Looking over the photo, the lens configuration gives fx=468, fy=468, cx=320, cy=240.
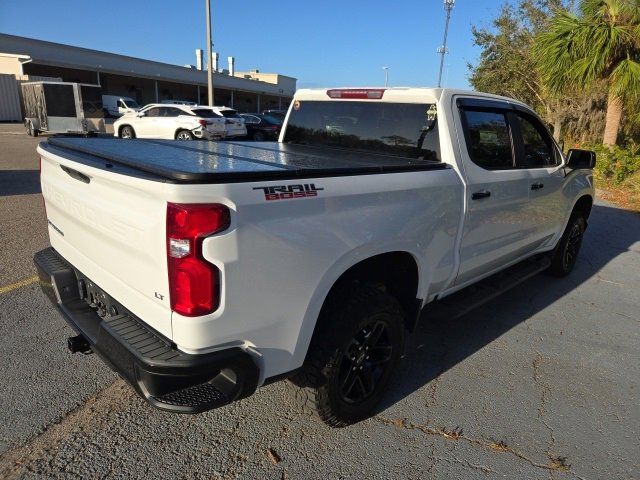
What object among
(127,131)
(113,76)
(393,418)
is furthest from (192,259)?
(113,76)

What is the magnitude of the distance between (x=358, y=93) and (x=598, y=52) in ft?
36.9

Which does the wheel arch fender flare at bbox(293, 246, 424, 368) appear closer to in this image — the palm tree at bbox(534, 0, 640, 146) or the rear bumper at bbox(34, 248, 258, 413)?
the rear bumper at bbox(34, 248, 258, 413)

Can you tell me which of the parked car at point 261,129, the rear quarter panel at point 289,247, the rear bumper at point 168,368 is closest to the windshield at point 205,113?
the parked car at point 261,129

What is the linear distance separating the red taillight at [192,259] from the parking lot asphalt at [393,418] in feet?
3.24

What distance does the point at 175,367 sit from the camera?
1.86 metres

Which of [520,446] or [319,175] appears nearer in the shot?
[319,175]

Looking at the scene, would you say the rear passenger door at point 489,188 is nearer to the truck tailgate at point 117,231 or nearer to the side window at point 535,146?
the side window at point 535,146

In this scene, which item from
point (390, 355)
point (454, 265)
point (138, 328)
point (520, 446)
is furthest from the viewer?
point (454, 265)

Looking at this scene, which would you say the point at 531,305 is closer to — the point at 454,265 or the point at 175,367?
the point at 454,265

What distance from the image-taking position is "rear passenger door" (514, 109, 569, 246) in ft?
12.7

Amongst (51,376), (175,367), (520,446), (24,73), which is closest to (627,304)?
(520,446)

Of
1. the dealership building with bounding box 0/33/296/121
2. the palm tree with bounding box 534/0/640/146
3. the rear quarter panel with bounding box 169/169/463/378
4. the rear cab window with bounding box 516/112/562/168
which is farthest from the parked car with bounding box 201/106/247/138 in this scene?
the dealership building with bounding box 0/33/296/121

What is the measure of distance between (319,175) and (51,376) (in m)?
2.23

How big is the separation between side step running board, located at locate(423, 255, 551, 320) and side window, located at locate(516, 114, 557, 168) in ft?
3.23
